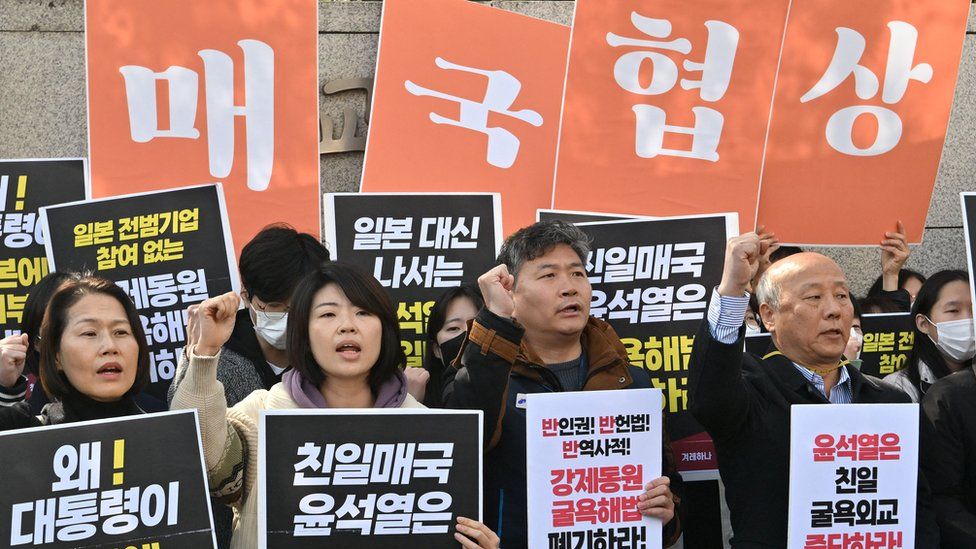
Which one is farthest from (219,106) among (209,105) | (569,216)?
(569,216)

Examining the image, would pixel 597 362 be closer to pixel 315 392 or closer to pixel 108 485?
pixel 315 392

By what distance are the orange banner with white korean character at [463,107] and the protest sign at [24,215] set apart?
1559 millimetres

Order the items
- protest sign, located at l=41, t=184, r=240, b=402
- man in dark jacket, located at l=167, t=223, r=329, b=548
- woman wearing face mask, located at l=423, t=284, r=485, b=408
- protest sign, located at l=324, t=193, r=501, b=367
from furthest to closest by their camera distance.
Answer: protest sign, located at l=324, t=193, r=501, b=367 < protest sign, located at l=41, t=184, r=240, b=402 < woman wearing face mask, located at l=423, t=284, r=485, b=408 < man in dark jacket, located at l=167, t=223, r=329, b=548

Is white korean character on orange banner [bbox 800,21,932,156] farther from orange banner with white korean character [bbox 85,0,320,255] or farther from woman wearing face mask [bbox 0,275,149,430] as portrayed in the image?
woman wearing face mask [bbox 0,275,149,430]

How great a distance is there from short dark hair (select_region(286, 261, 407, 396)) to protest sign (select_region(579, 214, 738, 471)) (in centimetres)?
134

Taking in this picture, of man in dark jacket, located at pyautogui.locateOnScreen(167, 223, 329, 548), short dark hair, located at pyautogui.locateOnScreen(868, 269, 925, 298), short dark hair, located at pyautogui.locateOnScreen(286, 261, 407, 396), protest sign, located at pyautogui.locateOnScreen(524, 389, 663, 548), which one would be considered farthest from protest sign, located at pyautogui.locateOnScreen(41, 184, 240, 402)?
short dark hair, located at pyautogui.locateOnScreen(868, 269, 925, 298)

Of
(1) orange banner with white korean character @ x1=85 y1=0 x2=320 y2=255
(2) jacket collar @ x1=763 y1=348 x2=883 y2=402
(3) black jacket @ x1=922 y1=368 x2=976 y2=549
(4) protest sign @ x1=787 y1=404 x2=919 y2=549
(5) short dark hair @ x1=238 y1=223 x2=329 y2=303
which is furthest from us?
(1) orange banner with white korean character @ x1=85 y1=0 x2=320 y2=255

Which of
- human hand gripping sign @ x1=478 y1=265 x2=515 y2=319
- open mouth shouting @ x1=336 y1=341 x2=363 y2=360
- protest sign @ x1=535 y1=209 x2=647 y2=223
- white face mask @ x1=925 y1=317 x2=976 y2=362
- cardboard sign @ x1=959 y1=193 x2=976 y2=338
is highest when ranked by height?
cardboard sign @ x1=959 y1=193 x2=976 y2=338

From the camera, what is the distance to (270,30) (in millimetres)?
6773

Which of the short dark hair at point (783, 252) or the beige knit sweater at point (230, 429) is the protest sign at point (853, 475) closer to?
the beige knit sweater at point (230, 429)

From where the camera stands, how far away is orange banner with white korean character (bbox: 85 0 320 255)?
659 cm

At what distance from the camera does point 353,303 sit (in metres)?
4.18

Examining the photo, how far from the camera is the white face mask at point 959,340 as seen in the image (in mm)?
5715

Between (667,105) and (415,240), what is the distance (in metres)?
1.99
